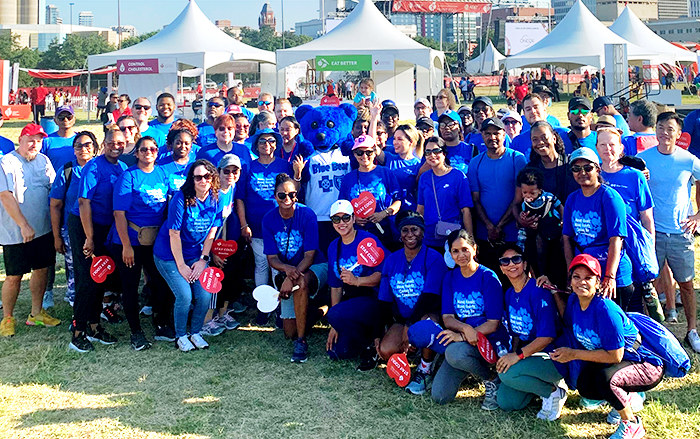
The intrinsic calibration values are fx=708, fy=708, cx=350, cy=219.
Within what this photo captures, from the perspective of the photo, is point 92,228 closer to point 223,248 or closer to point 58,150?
point 223,248

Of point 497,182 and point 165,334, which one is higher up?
point 497,182

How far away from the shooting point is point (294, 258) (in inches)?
227

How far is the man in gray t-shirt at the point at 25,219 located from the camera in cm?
573

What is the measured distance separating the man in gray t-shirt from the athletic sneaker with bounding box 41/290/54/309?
526 mm

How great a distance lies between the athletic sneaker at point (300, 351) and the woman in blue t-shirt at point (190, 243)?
2.50 ft

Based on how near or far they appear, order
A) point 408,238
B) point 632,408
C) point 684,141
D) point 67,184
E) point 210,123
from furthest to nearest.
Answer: point 210,123 → point 684,141 → point 67,184 → point 408,238 → point 632,408

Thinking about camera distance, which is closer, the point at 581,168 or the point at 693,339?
the point at 581,168

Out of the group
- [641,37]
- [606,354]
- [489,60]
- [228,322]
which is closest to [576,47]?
[641,37]

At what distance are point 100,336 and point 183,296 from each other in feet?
2.78

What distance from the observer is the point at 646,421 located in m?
4.12

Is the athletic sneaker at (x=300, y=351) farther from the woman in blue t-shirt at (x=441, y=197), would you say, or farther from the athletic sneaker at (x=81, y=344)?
the athletic sneaker at (x=81, y=344)

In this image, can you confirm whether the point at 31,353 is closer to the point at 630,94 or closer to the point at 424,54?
the point at 424,54

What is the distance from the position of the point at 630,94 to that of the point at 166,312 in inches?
911

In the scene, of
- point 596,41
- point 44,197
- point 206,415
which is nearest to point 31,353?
point 44,197
